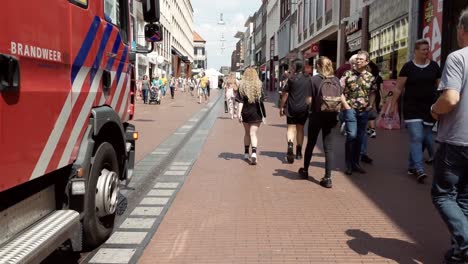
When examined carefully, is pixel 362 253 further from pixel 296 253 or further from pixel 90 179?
pixel 90 179

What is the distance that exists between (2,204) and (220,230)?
7.96 ft

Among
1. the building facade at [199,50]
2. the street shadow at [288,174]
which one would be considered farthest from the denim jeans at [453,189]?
the building facade at [199,50]

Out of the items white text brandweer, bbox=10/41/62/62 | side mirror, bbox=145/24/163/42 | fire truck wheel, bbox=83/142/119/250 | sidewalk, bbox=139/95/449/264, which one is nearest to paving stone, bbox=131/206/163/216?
sidewalk, bbox=139/95/449/264

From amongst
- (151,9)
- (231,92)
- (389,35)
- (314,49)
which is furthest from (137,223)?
(314,49)

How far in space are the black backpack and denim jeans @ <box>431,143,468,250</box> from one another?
2903 millimetres

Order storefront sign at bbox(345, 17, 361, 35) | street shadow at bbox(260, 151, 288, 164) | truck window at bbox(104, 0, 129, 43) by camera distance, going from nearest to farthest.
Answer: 1. truck window at bbox(104, 0, 129, 43)
2. street shadow at bbox(260, 151, 288, 164)
3. storefront sign at bbox(345, 17, 361, 35)

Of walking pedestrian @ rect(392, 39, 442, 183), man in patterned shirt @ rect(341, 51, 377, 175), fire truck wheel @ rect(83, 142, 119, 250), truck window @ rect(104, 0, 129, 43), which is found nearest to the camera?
fire truck wheel @ rect(83, 142, 119, 250)

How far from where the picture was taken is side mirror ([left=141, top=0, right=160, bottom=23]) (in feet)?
17.6

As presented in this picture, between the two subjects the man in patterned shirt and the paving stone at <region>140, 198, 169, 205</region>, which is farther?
the man in patterned shirt

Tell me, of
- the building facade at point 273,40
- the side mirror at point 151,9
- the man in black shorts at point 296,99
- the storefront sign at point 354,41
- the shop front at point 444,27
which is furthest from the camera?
the building facade at point 273,40

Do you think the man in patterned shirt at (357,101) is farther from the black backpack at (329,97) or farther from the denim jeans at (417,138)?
the denim jeans at (417,138)

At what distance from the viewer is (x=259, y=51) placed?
89.1 meters

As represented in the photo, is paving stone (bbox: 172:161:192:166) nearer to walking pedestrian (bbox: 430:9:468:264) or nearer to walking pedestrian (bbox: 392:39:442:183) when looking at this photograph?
walking pedestrian (bbox: 392:39:442:183)

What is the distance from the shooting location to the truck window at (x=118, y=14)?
15.0 ft
